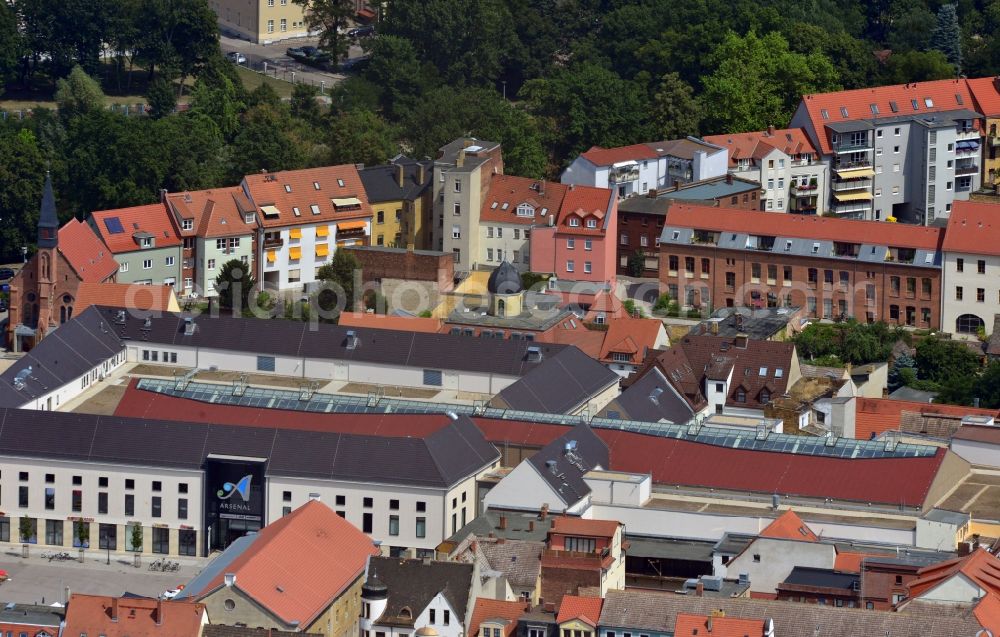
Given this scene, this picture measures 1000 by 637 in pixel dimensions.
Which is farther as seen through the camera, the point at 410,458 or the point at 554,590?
the point at 410,458

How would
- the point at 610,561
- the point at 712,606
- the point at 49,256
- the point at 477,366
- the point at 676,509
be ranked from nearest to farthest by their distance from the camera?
the point at 712,606, the point at 610,561, the point at 676,509, the point at 477,366, the point at 49,256

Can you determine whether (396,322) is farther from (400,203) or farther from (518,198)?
(400,203)

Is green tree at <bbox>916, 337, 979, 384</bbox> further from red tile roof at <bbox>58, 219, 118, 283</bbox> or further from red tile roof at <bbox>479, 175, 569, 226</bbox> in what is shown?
red tile roof at <bbox>58, 219, 118, 283</bbox>

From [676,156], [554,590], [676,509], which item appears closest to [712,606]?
[554,590]

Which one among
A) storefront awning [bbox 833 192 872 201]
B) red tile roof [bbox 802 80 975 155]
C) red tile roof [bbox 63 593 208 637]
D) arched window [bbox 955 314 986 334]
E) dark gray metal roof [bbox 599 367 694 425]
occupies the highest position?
red tile roof [bbox 802 80 975 155]

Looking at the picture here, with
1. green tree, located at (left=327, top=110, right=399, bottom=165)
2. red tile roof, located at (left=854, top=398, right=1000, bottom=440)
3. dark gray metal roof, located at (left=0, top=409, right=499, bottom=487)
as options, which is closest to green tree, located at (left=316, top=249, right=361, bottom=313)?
green tree, located at (left=327, top=110, right=399, bottom=165)

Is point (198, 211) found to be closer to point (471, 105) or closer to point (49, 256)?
point (49, 256)
